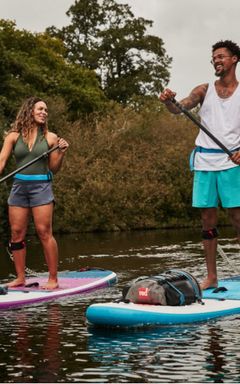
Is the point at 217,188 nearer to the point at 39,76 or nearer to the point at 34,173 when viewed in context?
the point at 34,173

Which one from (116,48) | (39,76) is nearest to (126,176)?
(39,76)

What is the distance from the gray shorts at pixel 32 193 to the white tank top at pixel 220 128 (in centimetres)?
193

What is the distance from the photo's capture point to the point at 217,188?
9062 mm

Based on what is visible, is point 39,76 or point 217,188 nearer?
point 217,188

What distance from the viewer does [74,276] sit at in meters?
11.5

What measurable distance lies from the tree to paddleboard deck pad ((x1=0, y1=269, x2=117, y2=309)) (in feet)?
168

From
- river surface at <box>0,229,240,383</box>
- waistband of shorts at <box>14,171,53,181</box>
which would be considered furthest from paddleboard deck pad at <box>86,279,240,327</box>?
waistband of shorts at <box>14,171,53,181</box>

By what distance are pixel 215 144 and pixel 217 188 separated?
1.40 feet

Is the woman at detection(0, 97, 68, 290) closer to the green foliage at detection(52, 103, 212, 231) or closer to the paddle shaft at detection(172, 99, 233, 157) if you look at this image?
the paddle shaft at detection(172, 99, 233, 157)

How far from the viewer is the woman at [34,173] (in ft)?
33.5

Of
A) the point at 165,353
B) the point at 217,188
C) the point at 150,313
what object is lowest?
the point at 165,353

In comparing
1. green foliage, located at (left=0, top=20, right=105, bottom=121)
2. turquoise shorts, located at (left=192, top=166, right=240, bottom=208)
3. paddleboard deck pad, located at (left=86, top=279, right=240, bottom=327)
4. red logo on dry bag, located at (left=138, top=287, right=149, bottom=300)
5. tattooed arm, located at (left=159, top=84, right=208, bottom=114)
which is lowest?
paddleboard deck pad, located at (left=86, top=279, right=240, bottom=327)

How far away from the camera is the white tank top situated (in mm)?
8922

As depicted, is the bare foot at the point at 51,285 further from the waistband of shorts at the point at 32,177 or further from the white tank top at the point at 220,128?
the white tank top at the point at 220,128
